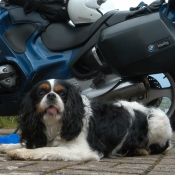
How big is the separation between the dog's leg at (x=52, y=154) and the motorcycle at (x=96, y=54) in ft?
4.78

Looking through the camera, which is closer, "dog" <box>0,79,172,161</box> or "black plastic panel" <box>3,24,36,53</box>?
"dog" <box>0,79,172,161</box>

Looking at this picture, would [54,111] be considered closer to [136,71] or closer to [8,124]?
[136,71]

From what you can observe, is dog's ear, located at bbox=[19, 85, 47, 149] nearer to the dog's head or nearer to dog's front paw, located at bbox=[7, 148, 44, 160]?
the dog's head

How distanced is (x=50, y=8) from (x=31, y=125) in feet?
7.07

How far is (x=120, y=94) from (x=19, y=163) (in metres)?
2.21

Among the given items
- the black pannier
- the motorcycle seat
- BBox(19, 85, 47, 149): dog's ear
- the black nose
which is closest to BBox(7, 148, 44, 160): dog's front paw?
BBox(19, 85, 47, 149): dog's ear

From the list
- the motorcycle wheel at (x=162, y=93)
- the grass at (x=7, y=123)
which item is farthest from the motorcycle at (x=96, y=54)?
the grass at (x=7, y=123)

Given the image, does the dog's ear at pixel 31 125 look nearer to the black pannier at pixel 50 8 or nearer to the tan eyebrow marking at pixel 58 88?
the tan eyebrow marking at pixel 58 88

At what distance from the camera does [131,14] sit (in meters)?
5.42

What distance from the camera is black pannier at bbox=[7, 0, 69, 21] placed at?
5855 millimetres

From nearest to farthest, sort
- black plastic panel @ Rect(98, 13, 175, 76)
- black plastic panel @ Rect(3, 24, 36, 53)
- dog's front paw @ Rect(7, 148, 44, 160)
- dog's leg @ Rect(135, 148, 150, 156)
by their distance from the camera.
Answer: dog's front paw @ Rect(7, 148, 44, 160), dog's leg @ Rect(135, 148, 150, 156), black plastic panel @ Rect(98, 13, 175, 76), black plastic panel @ Rect(3, 24, 36, 53)

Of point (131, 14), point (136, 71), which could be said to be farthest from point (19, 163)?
point (131, 14)

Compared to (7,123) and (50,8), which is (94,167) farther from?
(7,123)

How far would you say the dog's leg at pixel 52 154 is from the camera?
3.86m
